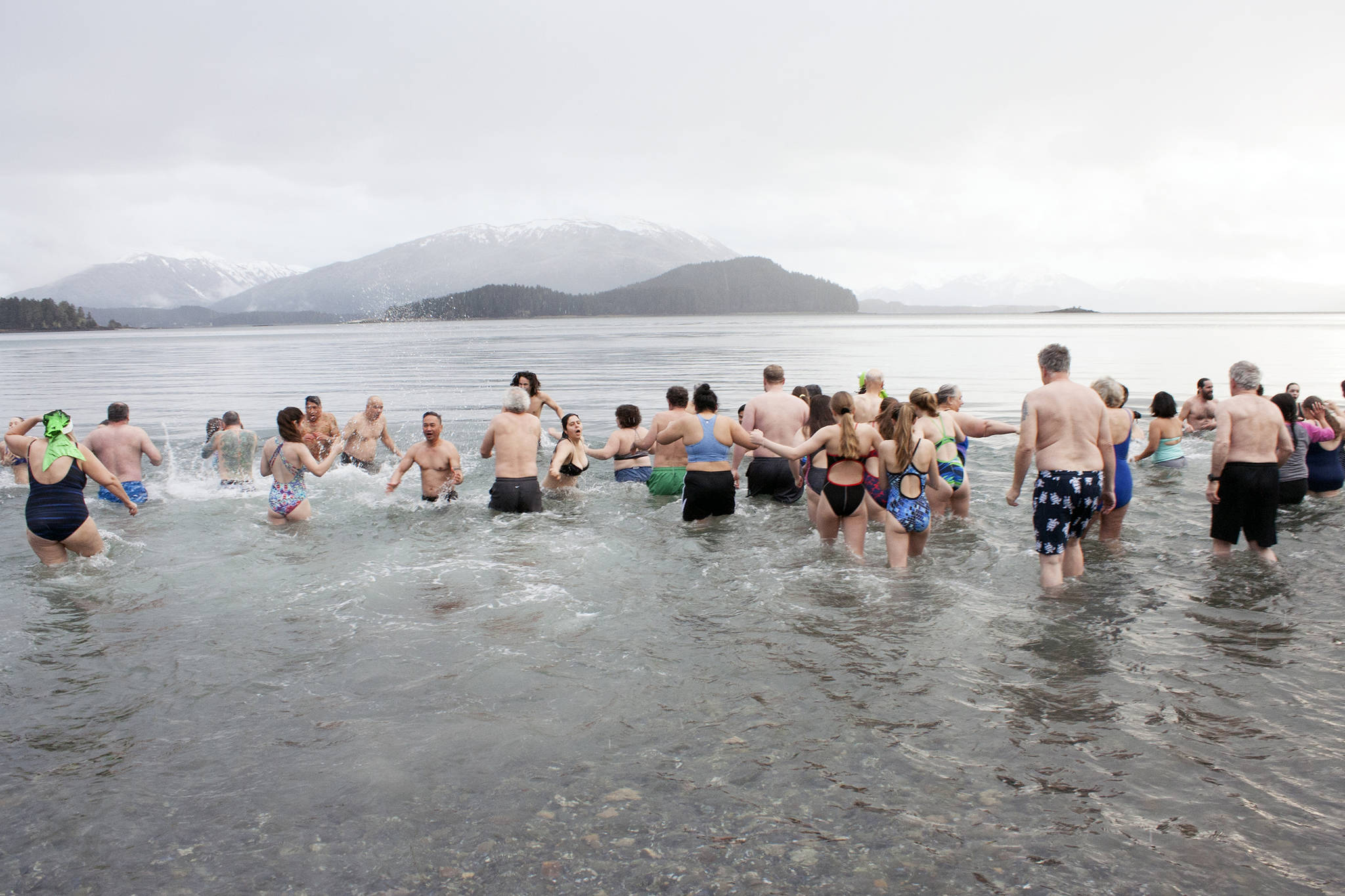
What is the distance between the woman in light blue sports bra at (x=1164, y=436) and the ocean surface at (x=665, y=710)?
2222 millimetres

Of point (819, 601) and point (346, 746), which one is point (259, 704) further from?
point (819, 601)

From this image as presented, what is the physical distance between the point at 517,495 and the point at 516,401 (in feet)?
3.95

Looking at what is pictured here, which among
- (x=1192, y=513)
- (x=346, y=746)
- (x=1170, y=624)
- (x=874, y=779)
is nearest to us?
(x=874, y=779)

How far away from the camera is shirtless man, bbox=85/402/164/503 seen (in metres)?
10.4

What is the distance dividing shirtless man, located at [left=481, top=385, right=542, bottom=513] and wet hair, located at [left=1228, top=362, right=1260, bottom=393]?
7.06m

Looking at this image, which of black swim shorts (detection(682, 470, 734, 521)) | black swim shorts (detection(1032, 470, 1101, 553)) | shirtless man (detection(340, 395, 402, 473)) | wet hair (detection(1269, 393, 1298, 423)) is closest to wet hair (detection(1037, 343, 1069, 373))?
black swim shorts (detection(1032, 470, 1101, 553))

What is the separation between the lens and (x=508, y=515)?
992 cm

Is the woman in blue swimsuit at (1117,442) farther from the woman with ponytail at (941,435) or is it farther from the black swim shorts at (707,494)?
the black swim shorts at (707,494)

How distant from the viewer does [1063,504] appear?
6367 mm

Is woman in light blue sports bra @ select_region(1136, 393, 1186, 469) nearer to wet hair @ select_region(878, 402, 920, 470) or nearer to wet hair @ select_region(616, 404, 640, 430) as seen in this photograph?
wet hair @ select_region(878, 402, 920, 470)

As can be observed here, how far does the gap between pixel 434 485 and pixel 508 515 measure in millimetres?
1261

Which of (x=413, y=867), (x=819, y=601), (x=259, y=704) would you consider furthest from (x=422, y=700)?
(x=819, y=601)

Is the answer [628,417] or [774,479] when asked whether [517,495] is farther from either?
[774,479]

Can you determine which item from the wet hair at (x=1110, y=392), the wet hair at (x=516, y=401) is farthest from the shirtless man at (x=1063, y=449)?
the wet hair at (x=516, y=401)
